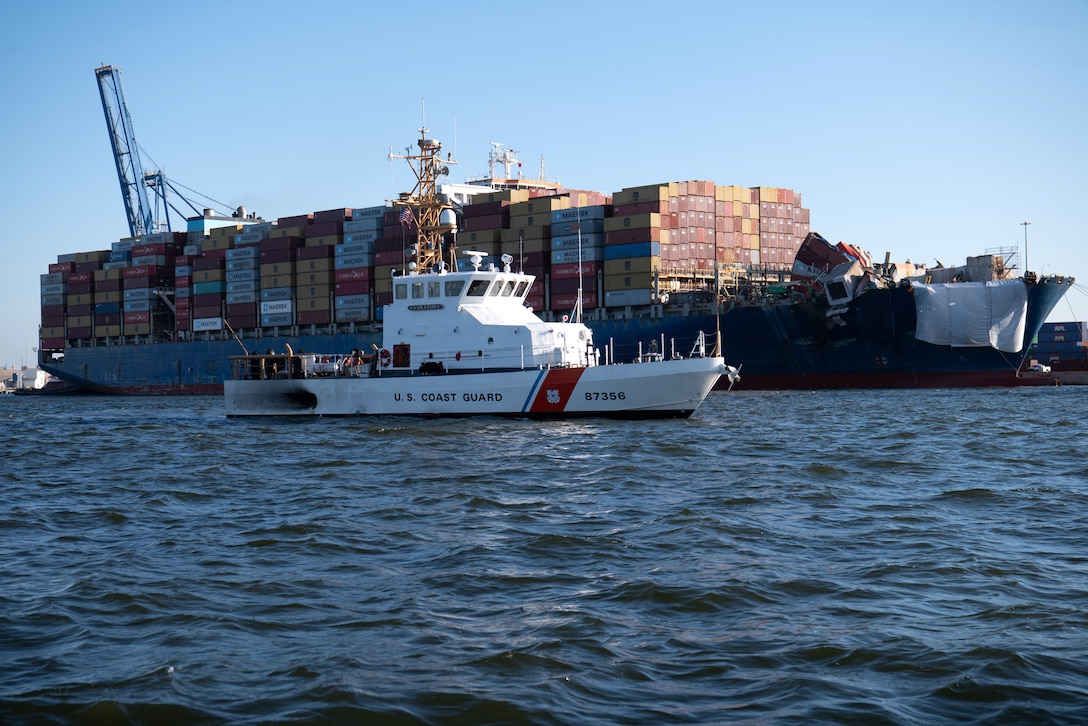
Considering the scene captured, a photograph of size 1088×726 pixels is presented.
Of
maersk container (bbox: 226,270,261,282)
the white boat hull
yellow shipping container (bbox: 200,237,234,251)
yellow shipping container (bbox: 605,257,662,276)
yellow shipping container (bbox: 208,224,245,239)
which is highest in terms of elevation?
yellow shipping container (bbox: 208,224,245,239)

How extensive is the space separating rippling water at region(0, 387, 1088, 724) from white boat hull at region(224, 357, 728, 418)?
7.20 m

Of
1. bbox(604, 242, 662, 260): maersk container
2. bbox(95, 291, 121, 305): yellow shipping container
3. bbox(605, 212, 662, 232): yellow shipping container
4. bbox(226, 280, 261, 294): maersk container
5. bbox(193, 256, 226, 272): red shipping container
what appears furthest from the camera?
bbox(95, 291, 121, 305): yellow shipping container

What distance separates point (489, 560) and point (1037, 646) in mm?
5110

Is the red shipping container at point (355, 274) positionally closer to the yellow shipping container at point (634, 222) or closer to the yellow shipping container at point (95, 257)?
the yellow shipping container at point (634, 222)

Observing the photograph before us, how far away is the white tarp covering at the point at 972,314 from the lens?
43.5 meters

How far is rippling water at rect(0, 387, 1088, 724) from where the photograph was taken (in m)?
6.41

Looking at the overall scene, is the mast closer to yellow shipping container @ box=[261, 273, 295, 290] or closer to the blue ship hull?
the blue ship hull

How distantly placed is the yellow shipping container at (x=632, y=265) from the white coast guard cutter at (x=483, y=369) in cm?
2090

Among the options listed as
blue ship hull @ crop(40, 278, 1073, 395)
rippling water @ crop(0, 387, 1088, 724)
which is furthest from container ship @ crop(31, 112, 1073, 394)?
rippling water @ crop(0, 387, 1088, 724)

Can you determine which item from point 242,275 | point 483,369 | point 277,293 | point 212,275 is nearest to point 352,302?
point 277,293

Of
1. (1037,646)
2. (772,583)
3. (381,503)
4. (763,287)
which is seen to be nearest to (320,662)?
(772,583)

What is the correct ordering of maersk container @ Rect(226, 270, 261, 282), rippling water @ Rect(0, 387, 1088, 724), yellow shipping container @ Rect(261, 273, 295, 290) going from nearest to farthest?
1. rippling water @ Rect(0, 387, 1088, 724)
2. yellow shipping container @ Rect(261, 273, 295, 290)
3. maersk container @ Rect(226, 270, 261, 282)

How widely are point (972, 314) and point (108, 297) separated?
59700mm

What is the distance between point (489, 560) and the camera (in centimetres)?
1027
